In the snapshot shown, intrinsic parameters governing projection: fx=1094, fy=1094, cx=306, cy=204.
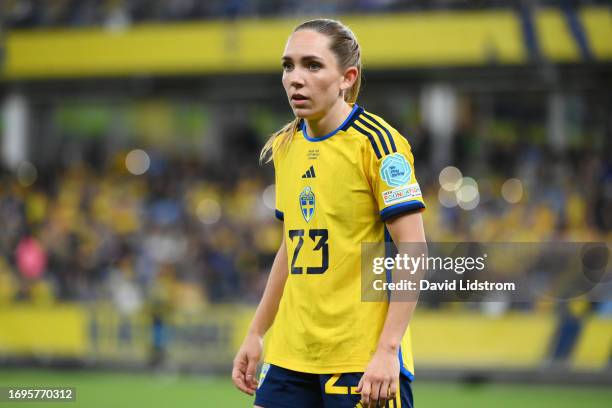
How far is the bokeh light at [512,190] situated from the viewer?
680 inches

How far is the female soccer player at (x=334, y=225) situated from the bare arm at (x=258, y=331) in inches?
5.9

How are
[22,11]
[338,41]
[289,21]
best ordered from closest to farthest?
[338,41] < [289,21] < [22,11]

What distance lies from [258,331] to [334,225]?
645mm

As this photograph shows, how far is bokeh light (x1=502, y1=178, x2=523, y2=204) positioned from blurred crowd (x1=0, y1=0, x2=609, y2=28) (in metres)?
3.70

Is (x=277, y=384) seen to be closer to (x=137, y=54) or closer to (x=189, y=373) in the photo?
(x=189, y=373)

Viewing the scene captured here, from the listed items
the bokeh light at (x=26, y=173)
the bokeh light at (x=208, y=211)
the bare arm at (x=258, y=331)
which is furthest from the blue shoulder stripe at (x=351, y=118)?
the bokeh light at (x=26, y=173)

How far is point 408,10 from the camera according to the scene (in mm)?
20016

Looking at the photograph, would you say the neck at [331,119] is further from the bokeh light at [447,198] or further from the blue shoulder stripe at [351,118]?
the bokeh light at [447,198]

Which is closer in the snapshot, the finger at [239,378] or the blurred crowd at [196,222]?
the finger at [239,378]

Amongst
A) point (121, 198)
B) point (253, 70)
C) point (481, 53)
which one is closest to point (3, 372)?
point (121, 198)

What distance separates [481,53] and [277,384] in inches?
642

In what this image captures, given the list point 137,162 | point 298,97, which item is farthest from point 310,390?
point 137,162

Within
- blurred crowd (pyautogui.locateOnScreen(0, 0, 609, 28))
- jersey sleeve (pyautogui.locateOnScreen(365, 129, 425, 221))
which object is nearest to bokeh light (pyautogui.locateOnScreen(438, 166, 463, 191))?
blurred crowd (pyautogui.locateOnScreen(0, 0, 609, 28))

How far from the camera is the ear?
411 centimetres
